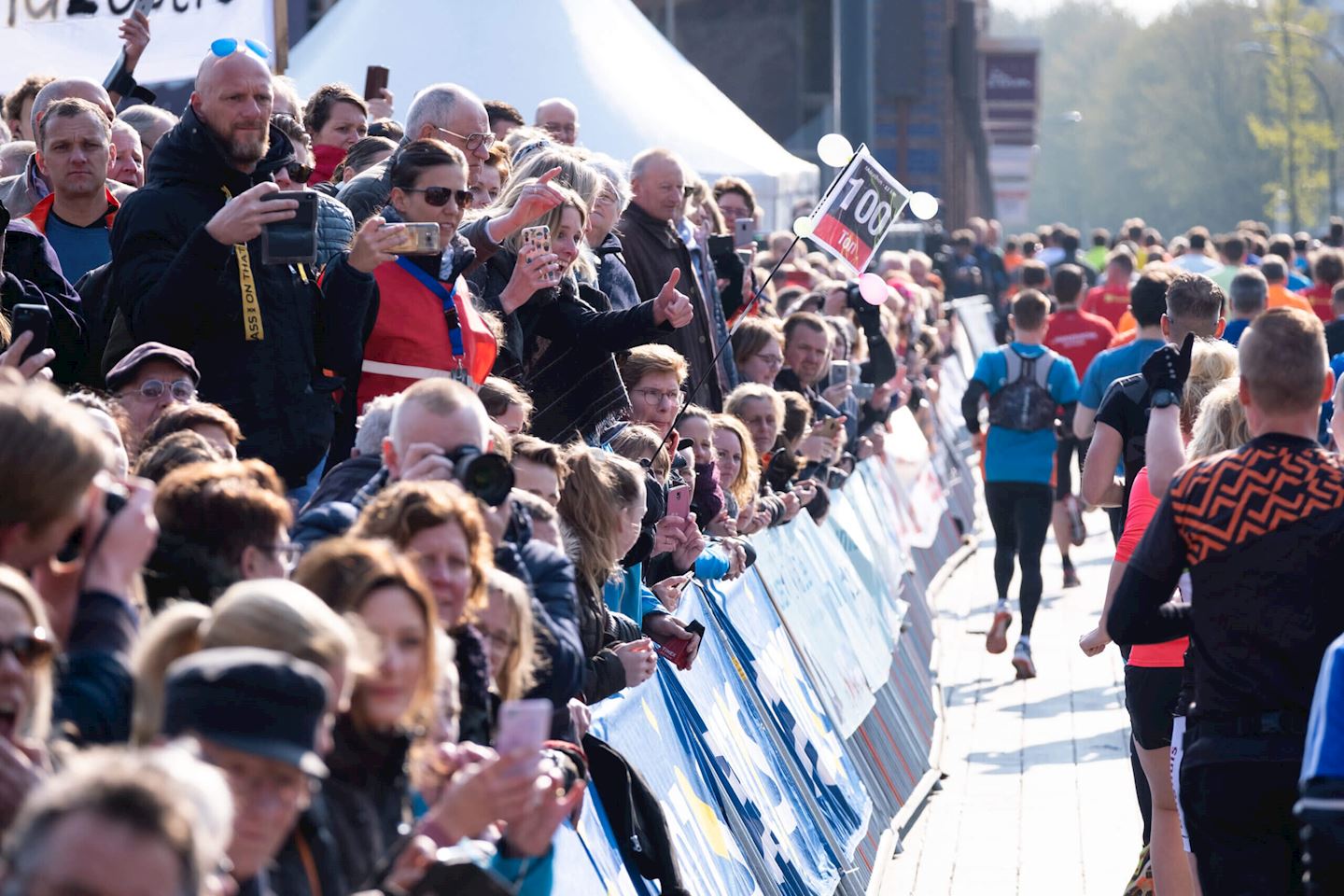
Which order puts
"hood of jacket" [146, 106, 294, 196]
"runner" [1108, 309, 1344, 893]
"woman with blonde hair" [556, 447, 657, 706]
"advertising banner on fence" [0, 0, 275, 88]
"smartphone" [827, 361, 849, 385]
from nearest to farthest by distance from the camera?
"runner" [1108, 309, 1344, 893] → "woman with blonde hair" [556, 447, 657, 706] → "hood of jacket" [146, 106, 294, 196] → "advertising banner on fence" [0, 0, 275, 88] → "smartphone" [827, 361, 849, 385]

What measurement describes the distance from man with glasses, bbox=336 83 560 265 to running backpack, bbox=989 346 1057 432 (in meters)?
5.67

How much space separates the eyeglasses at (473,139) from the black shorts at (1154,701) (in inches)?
105

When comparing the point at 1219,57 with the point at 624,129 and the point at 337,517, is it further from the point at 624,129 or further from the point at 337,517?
the point at 337,517

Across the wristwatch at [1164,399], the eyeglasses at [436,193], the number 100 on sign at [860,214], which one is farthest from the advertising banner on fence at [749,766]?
the number 100 on sign at [860,214]

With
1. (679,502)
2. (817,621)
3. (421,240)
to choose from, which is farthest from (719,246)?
(421,240)

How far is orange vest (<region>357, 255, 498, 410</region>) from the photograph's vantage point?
6.25 m

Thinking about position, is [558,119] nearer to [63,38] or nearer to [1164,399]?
[63,38]

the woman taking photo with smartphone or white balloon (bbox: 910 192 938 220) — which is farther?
white balloon (bbox: 910 192 938 220)

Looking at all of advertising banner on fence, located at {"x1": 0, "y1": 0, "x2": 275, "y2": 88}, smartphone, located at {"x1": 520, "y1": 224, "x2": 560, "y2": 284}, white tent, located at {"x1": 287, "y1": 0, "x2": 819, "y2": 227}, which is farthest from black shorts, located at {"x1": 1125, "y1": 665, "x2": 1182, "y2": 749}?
white tent, located at {"x1": 287, "y1": 0, "x2": 819, "y2": 227}

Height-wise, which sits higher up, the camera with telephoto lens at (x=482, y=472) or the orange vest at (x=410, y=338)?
the camera with telephoto lens at (x=482, y=472)

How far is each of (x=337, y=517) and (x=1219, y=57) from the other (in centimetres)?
11541

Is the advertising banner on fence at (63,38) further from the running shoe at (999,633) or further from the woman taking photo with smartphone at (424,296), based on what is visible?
the running shoe at (999,633)

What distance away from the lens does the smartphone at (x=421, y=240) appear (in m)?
5.88

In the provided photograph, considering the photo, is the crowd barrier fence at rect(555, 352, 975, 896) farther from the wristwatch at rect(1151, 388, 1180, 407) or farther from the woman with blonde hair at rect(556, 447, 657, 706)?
the wristwatch at rect(1151, 388, 1180, 407)
